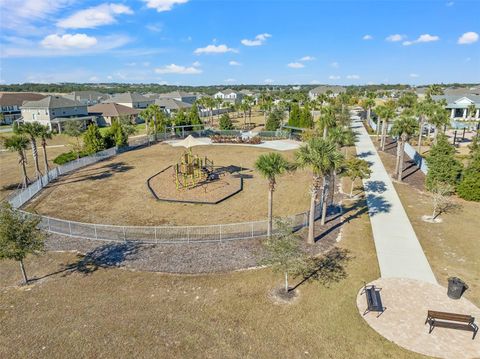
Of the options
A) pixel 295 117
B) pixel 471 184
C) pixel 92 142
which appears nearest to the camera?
pixel 471 184

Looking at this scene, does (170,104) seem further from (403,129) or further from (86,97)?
(403,129)

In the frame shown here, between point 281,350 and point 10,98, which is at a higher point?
point 10,98

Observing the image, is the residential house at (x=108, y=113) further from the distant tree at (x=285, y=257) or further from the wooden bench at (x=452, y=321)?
the wooden bench at (x=452, y=321)

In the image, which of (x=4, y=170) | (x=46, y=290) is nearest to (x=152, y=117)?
(x=4, y=170)

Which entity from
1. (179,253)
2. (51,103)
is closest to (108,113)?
(51,103)

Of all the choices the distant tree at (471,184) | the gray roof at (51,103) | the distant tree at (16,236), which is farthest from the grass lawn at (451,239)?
the gray roof at (51,103)

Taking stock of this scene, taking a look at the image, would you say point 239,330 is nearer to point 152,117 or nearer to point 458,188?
point 458,188
